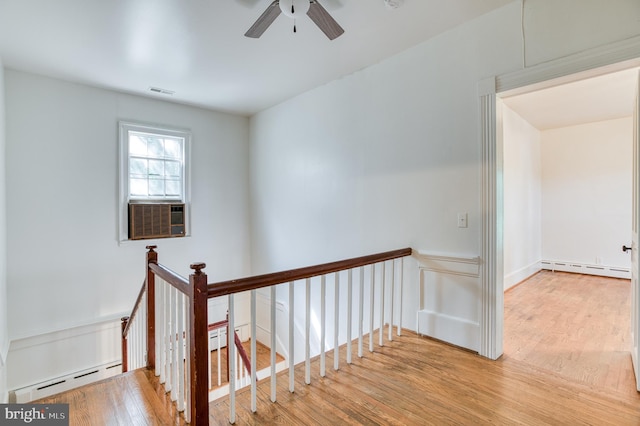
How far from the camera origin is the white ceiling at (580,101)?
3529mm

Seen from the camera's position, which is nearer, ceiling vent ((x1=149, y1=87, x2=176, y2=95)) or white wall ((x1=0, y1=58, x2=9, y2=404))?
white wall ((x1=0, y1=58, x2=9, y2=404))

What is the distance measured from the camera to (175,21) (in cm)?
245

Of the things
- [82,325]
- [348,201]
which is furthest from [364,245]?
[82,325]

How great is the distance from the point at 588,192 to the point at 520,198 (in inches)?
Answer: 53.9

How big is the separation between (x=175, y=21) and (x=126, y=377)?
274 cm

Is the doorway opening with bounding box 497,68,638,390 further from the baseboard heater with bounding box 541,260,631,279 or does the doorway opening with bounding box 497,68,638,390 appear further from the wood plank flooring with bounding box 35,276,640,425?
the wood plank flooring with bounding box 35,276,640,425

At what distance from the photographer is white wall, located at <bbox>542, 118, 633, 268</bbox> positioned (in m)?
5.03

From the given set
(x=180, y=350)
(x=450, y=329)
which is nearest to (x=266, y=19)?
(x=180, y=350)

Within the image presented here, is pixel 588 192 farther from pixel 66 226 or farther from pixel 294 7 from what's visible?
pixel 66 226

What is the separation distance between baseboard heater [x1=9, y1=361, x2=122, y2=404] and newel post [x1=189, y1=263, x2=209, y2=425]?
10.2ft

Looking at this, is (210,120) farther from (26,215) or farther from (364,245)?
(364,245)

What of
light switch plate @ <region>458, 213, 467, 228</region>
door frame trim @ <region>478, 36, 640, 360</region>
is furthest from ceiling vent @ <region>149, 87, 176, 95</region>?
light switch plate @ <region>458, 213, 467, 228</region>

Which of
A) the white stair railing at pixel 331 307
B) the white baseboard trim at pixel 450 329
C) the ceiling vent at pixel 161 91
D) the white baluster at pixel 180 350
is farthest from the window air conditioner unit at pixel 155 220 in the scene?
the white baseboard trim at pixel 450 329

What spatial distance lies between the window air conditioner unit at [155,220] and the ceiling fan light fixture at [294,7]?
326cm
